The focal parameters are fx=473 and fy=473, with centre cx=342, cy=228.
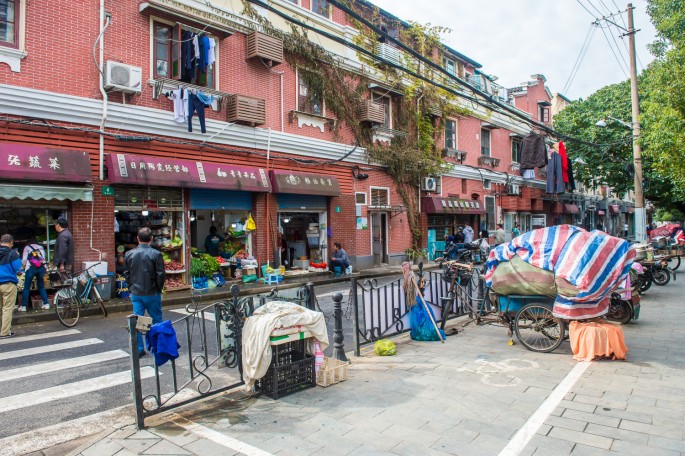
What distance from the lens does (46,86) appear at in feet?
35.9

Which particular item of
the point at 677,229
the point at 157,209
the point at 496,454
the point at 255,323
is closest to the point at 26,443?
the point at 255,323

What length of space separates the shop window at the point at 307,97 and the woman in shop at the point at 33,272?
32.3 feet

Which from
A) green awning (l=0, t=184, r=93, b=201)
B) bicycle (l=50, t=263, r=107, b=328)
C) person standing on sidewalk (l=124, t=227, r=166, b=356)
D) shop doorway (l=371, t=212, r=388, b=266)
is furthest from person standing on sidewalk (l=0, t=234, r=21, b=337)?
shop doorway (l=371, t=212, r=388, b=266)

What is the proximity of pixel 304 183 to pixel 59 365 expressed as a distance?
1068 cm

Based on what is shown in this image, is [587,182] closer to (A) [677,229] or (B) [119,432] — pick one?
(A) [677,229]

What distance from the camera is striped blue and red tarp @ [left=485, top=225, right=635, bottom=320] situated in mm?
6461

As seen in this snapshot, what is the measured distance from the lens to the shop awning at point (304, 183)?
50.9ft

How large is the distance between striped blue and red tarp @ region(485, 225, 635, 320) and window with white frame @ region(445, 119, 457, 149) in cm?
1855

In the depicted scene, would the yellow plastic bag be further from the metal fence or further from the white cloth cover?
the white cloth cover

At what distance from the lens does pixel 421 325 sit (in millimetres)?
7762

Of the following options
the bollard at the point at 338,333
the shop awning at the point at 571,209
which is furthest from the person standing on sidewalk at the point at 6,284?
the shop awning at the point at 571,209

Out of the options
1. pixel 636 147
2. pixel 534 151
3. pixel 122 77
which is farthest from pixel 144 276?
pixel 534 151

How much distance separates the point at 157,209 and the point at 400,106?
12874 millimetres

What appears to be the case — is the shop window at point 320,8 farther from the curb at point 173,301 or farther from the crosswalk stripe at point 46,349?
the crosswalk stripe at point 46,349
